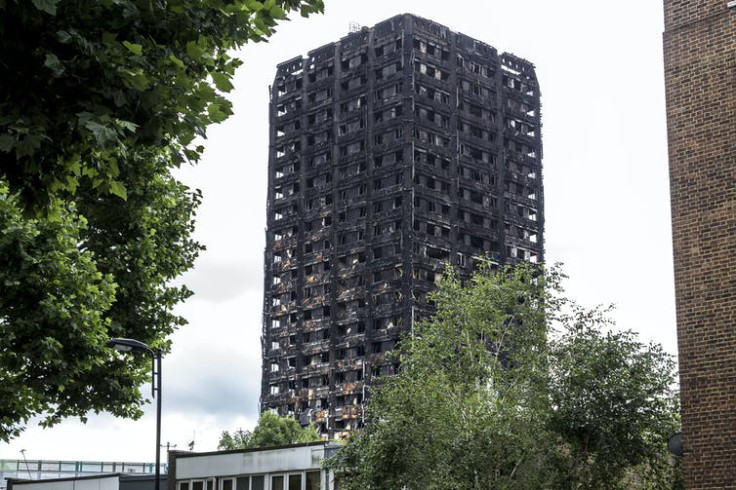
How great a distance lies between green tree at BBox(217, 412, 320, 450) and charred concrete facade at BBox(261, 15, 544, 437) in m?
18.6

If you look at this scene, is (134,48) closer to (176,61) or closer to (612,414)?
(176,61)

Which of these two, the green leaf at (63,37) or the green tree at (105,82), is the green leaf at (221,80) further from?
the green leaf at (63,37)

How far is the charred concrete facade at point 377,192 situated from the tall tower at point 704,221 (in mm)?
101623

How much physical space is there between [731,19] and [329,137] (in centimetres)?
11917

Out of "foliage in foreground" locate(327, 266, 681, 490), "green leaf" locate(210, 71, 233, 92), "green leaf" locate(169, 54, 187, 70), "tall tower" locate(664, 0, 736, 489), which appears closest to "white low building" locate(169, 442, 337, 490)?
"foliage in foreground" locate(327, 266, 681, 490)

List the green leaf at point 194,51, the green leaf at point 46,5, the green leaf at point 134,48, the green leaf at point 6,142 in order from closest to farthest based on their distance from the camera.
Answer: the green leaf at point 46,5, the green leaf at point 6,142, the green leaf at point 134,48, the green leaf at point 194,51

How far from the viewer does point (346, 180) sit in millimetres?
137625

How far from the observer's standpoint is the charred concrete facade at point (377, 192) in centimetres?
13075

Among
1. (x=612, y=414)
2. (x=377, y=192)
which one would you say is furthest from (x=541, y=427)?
(x=377, y=192)

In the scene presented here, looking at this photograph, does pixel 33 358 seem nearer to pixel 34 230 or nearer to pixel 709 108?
pixel 34 230

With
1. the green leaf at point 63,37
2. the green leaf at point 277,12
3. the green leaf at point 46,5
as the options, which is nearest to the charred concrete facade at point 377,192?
the green leaf at point 277,12

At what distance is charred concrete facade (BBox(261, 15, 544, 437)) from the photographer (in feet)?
429

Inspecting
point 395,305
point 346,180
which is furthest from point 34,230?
point 346,180

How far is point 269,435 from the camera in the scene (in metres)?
105
